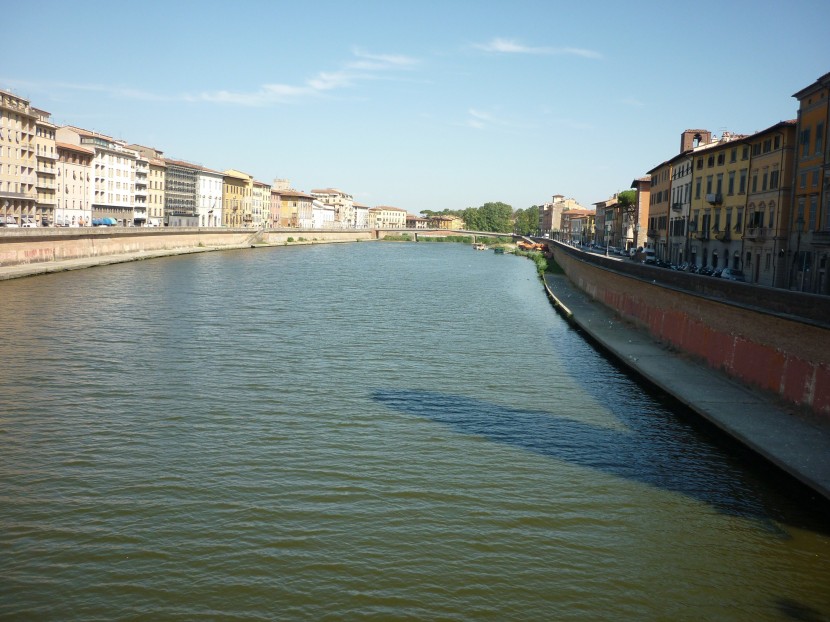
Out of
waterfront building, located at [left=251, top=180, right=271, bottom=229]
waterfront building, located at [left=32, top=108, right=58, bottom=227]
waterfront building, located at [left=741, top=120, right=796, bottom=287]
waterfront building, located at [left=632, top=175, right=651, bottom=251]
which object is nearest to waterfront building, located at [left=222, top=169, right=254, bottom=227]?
waterfront building, located at [left=251, top=180, right=271, bottom=229]

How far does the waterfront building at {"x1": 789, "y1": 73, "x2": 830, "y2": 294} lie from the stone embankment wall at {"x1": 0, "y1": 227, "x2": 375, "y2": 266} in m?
39.8

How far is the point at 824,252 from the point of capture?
31.5 meters

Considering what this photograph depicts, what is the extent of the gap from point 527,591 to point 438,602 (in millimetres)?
1158

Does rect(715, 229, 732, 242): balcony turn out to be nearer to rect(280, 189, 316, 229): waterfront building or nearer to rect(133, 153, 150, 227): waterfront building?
rect(133, 153, 150, 227): waterfront building

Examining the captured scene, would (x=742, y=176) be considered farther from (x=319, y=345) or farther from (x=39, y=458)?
(x=39, y=458)

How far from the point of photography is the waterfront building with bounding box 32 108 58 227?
75188 mm

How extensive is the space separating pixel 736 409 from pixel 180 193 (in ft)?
359

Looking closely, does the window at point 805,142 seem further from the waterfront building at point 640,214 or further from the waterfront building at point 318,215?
the waterfront building at point 318,215

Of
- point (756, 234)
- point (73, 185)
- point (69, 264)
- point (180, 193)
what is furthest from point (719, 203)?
point (180, 193)

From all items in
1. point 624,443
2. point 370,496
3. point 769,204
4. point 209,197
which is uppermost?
point 209,197

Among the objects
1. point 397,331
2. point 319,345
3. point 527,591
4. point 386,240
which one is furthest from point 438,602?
point 386,240

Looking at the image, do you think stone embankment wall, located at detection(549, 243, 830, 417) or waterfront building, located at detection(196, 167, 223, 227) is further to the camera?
waterfront building, located at detection(196, 167, 223, 227)

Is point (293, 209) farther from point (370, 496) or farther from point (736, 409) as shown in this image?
point (370, 496)

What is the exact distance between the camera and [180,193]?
384ft
